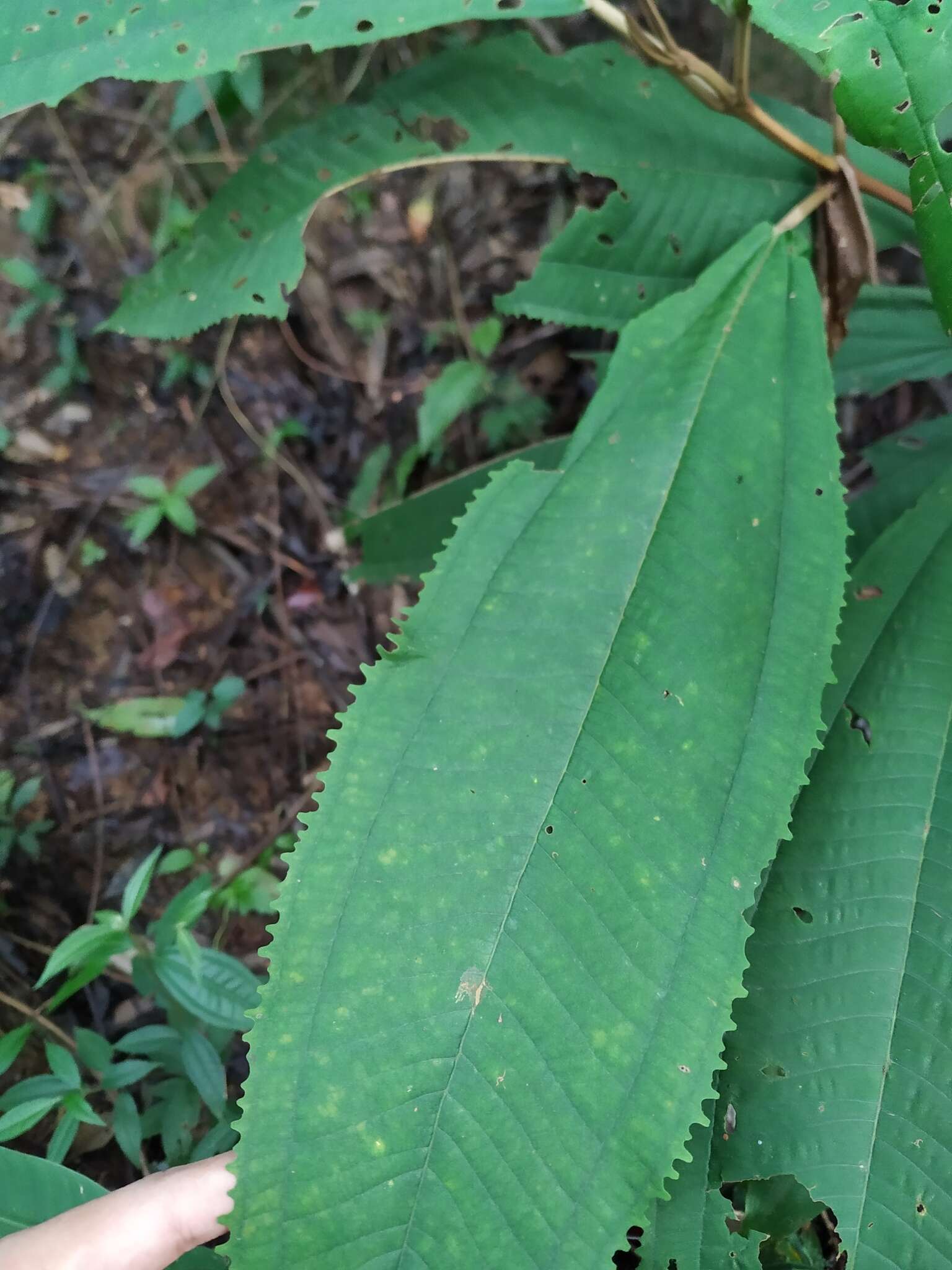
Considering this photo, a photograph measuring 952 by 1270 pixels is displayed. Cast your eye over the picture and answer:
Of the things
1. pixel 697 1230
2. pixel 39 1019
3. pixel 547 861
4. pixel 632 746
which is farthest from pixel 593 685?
pixel 39 1019

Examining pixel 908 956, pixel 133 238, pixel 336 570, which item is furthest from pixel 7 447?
pixel 908 956

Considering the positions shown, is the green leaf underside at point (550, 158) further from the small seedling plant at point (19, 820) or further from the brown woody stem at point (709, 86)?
the small seedling plant at point (19, 820)

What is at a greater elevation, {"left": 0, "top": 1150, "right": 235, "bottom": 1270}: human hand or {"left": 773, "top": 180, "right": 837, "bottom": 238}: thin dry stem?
{"left": 773, "top": 180, "right": 837, "bottom": 238}: thin dry stem

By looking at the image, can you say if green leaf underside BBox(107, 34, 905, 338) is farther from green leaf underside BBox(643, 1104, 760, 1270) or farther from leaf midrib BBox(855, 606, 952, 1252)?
green leaf underside BBox(643, 1104, 760, 1270)

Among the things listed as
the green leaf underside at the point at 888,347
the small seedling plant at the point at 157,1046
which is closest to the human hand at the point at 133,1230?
the small seedling plant at the point at 157,1046

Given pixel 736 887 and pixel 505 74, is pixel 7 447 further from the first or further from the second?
pixel 736 887

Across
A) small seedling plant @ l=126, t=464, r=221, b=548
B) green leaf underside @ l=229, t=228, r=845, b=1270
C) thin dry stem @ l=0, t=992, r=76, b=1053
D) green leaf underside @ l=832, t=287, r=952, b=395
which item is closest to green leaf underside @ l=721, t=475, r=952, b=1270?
green leaf underside @ l=229, t=228, r=845, b=1270

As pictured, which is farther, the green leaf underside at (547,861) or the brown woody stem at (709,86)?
the brown woody stem at (709,86)
